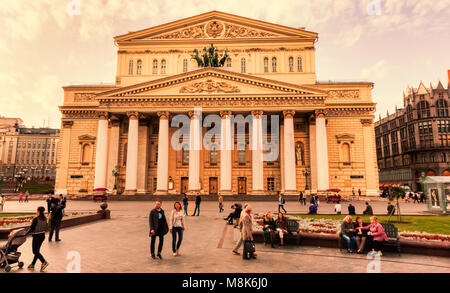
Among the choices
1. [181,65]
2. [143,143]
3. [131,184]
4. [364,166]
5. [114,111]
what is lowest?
[131,184]

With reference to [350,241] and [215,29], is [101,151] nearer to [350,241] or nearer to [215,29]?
[215,29]

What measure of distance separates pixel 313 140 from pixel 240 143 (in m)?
10.3

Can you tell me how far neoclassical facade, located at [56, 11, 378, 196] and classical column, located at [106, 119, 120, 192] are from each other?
140 mm

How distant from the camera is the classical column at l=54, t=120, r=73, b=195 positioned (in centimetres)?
4391

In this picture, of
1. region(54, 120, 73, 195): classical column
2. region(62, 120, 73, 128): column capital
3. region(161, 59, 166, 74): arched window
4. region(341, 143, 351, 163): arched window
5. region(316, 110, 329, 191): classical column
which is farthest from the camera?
region(161, 59, 166, 74): arched window

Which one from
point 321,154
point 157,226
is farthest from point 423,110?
point 157,226

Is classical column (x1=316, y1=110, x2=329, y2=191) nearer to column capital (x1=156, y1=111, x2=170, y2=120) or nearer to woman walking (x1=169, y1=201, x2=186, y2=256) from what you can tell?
column capital (x1=156, y1=111, x2=170, y2=120)

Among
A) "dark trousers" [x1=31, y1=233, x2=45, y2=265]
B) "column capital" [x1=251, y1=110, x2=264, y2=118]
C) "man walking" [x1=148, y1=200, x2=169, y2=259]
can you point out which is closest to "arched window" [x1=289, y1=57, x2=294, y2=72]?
"column capital" [x1=251, y1=110, x2=264, y2=118]

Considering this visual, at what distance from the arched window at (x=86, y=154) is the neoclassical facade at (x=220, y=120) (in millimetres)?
158

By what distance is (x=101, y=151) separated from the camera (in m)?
39.8

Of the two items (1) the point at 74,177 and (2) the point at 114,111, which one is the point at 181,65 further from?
(1) the point at 74,177
